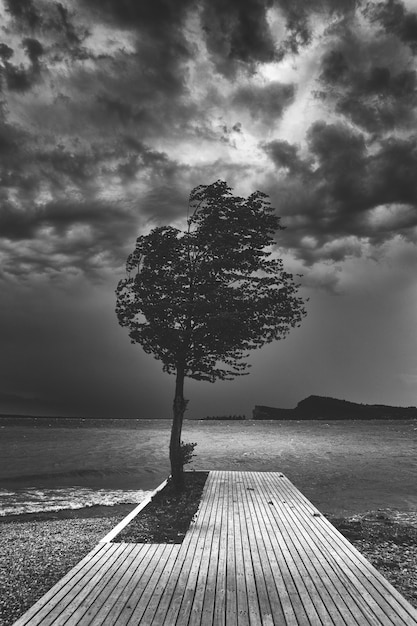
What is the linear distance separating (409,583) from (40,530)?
37.4 feet

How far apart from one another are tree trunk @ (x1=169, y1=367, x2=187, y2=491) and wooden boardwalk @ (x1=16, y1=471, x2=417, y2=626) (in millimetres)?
4637

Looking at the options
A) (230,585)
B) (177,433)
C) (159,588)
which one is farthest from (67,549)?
(230,585)

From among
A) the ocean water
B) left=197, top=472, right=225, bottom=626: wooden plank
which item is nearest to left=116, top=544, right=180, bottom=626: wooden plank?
left=197, top=472, right=225, bottom=626: wooden plank

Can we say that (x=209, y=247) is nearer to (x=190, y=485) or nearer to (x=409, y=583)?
(x=190, y=485)

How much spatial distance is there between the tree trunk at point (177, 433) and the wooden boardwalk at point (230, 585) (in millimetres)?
4637

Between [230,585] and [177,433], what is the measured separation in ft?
26.9

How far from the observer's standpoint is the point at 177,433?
14.8m

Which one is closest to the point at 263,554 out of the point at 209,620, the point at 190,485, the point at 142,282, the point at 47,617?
the point at 209,620

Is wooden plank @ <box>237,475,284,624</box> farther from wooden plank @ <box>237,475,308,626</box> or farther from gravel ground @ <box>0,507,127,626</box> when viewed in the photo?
gravel ground @ <box>0,507,127,626</box>

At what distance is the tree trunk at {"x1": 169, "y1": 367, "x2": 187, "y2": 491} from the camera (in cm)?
1471

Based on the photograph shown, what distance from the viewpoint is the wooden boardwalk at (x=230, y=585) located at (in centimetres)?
565

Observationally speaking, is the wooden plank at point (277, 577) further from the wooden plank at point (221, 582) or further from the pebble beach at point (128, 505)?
the pebble beach at point (128, 505)

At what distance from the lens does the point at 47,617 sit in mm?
5613

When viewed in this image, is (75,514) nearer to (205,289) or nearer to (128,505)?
(128,505)
